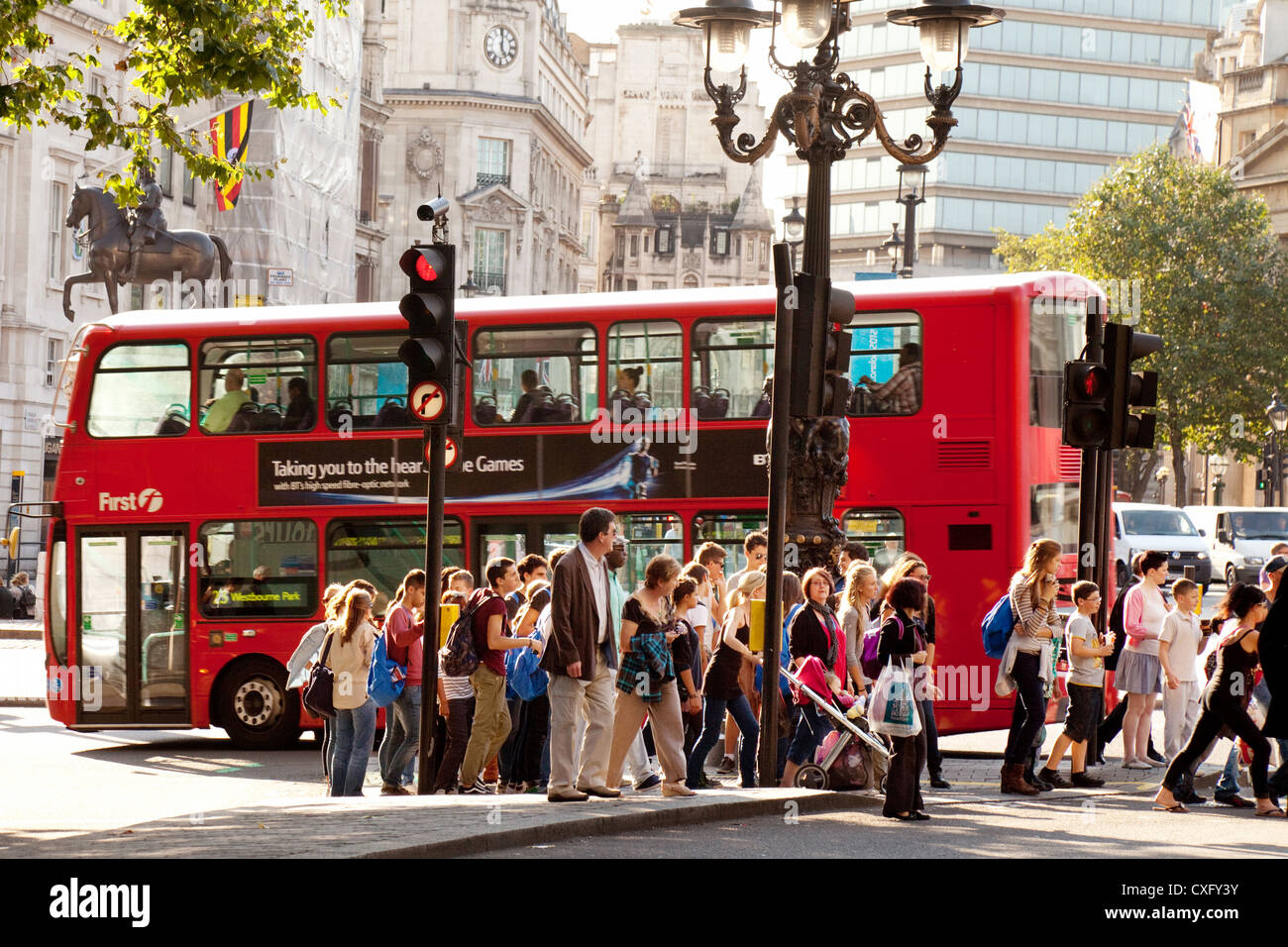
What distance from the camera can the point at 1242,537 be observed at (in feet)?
142

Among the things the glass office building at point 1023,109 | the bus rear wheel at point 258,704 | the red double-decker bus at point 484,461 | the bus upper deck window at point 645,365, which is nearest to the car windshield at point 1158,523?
the red double-decker bus at point 484,461

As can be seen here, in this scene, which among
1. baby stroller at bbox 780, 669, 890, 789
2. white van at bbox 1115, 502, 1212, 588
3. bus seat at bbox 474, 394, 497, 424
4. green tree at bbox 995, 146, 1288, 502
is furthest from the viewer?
green tree at bbox 995, 146, 1288, 502

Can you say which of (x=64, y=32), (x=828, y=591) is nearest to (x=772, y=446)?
(x=828, y=591)

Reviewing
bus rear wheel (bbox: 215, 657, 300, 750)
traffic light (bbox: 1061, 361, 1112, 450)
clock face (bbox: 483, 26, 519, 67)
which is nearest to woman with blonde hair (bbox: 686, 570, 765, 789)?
traffic light (bbox: 1061, 361, 1112, 450)

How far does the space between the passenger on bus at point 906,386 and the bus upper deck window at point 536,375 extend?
2634 millimetres

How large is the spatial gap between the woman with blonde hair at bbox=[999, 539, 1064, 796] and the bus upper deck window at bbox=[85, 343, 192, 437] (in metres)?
8.78

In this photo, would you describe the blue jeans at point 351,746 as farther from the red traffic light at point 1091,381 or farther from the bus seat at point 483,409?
the red traffic light at point 1091,381

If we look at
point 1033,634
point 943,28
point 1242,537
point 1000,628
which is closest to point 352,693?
point 1000,628

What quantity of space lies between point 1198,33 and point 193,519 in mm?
106671

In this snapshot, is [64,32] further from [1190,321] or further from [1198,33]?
[1198,33]

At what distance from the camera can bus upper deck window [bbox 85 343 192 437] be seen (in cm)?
1841

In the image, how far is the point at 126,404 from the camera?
18453mm

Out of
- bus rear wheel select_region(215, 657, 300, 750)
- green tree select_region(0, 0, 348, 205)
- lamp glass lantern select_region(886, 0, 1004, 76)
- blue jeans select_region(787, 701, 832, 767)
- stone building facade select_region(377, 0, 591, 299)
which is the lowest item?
bus rear wheel select_region(215, 657, 300, 750)

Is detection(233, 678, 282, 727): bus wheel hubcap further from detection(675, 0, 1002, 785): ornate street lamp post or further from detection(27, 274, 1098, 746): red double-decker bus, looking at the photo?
detection(675, 0, 1002, 785): ornate street lamp post
